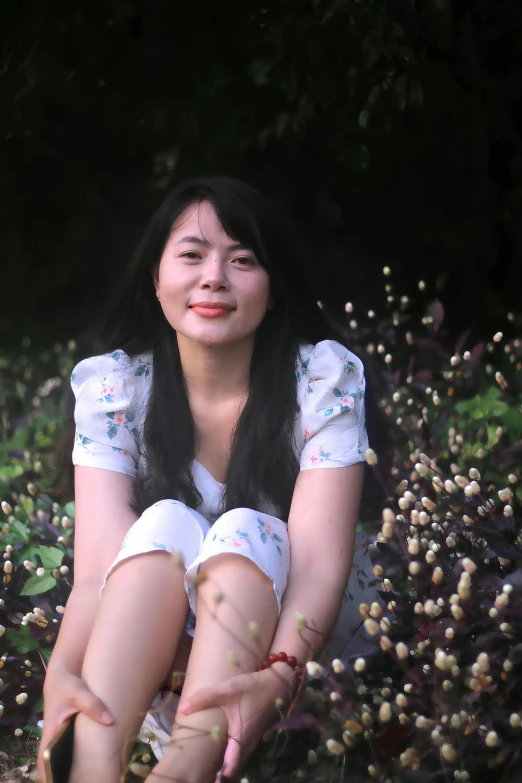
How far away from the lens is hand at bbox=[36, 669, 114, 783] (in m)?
1.68

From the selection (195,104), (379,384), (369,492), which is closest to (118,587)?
(369,492)

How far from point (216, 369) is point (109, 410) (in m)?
0.29

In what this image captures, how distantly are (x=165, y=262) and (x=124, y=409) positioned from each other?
1.25ft

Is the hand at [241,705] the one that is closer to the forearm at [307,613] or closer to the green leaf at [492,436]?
the forearm at [307,613]

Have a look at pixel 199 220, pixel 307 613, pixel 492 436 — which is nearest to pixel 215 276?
pixel 199 220

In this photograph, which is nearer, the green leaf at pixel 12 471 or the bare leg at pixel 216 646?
the bare leg at pixel 216 646

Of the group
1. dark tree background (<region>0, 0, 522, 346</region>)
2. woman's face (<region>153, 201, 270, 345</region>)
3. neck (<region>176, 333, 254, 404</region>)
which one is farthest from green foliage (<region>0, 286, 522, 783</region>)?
dark tree background (<region>0, 0, 522, 346</region>)

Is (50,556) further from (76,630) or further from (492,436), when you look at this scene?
(492,436)

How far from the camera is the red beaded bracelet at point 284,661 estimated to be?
1692 mm

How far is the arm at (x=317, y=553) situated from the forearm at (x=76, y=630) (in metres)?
0.42

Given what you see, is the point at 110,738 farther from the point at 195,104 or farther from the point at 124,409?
the point at 195,104

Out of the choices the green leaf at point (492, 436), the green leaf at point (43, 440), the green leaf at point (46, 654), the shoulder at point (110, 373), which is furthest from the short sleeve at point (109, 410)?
the green leaf at point (492, 436)

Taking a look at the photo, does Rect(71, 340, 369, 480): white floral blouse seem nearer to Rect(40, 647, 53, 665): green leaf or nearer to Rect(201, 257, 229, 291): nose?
Rect(201, 257, 229, 291): nose

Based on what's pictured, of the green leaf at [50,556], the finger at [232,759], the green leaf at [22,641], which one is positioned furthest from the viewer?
the green leaf at [50,556]
